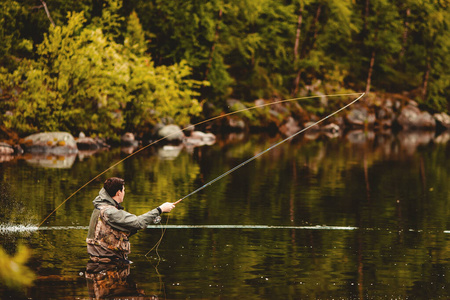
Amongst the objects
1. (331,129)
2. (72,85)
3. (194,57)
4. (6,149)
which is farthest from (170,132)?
(331,129)

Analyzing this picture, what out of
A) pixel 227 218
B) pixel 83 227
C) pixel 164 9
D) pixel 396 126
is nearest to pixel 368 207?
pixel 227 218

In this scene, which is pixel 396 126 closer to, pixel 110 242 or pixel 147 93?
pixel 147 93

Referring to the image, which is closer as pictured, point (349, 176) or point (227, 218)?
point (227, 218)

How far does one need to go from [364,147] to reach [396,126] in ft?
79.0

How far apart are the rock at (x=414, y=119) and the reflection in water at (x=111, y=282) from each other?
172 ft

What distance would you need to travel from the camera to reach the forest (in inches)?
1236

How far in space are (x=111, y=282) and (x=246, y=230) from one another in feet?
15.1

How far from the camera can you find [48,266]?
1027 centimetres

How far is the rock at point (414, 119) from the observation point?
6069 cm

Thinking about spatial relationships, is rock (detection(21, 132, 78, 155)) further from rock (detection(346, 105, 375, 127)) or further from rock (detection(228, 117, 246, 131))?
rock (detection(346, 105, 375, 127))

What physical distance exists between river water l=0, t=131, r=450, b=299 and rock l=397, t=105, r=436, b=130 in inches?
1332

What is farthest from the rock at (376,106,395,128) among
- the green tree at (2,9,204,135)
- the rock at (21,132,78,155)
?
the rock at (21,132,78,155)

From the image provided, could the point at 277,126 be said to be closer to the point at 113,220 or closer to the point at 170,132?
the point at 170,132

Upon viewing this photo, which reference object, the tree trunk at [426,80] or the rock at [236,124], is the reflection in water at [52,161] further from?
the tree trunk at [426,80]
